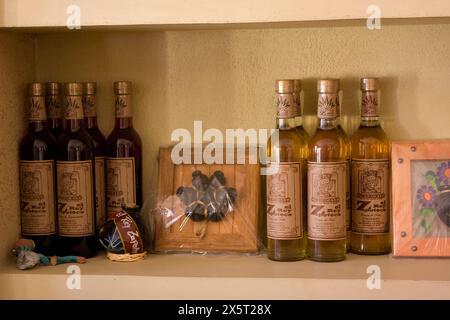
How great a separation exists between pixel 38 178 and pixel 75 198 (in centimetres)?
8

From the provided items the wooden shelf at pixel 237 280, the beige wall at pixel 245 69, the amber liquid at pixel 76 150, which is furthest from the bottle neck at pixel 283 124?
the amber liquid at pixel 76 150

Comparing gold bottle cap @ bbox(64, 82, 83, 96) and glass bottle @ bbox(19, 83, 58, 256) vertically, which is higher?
gold bottle cap @ bbox(64, 82, 83, 96)

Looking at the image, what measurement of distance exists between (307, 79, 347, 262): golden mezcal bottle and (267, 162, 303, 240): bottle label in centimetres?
2

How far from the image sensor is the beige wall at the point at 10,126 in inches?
49.9

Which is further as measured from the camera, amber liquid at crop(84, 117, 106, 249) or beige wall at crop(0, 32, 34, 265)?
amber liquid at crop(84, 117, 106, 249)

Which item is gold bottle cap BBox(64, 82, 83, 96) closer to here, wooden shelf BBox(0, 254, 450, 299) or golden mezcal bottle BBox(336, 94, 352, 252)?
wooden shelf BBox(0, 254, 450, 299)

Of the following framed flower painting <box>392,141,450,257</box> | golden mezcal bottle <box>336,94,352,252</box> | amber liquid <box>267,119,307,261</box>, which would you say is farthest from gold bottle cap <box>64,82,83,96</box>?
framed flower painting <box>392,141,450,257</box>

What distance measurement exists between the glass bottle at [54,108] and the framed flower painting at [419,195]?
2.14 ft

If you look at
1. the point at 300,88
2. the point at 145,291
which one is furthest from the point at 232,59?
the point at 145,291

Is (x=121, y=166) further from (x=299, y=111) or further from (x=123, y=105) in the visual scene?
(x=299, y=111)

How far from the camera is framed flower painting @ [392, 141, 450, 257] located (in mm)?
1287

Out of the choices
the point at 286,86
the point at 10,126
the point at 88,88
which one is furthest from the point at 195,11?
the point at 10,126

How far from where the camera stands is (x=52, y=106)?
1359 millimetres
